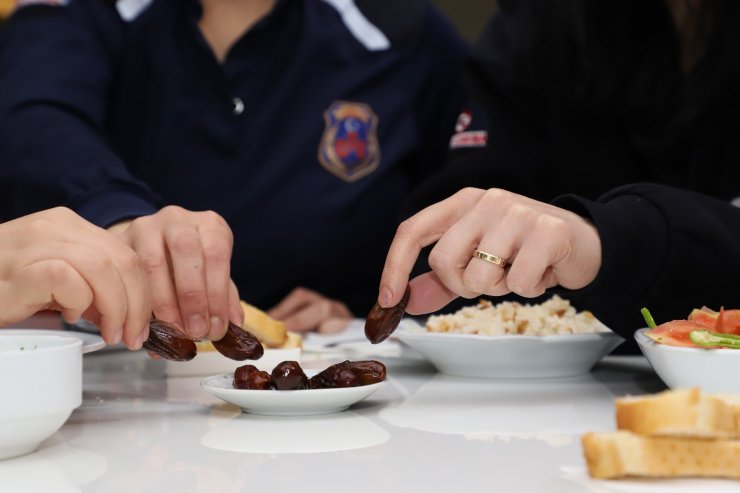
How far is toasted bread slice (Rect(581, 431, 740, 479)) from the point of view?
2.28ft

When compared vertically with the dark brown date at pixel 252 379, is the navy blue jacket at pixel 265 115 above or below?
above

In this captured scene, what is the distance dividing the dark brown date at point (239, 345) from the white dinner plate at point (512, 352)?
222 millimetres

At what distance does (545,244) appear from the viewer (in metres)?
1.01

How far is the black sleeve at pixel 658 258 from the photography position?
1128mm

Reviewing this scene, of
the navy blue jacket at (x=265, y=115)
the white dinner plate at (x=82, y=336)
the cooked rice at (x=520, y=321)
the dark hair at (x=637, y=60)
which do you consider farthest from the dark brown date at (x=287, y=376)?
the navy blue jacket at (x=265, y=115)

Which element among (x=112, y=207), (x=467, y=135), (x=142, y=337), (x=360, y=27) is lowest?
(x=142, y=337)

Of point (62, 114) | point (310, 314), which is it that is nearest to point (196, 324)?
point (310, 314)

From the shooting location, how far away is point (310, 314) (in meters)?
1.90

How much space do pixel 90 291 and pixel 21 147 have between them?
1.08 metres

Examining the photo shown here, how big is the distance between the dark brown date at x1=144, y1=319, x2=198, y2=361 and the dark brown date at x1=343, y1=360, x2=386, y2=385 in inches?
7.1

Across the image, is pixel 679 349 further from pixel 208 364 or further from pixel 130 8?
pixel 130 8

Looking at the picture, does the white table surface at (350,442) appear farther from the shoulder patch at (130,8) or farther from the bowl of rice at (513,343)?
the shoulder patch at (130,8)

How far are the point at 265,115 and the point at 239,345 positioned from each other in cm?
114

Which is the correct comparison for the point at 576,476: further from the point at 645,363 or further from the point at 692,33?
the point at 692,33
